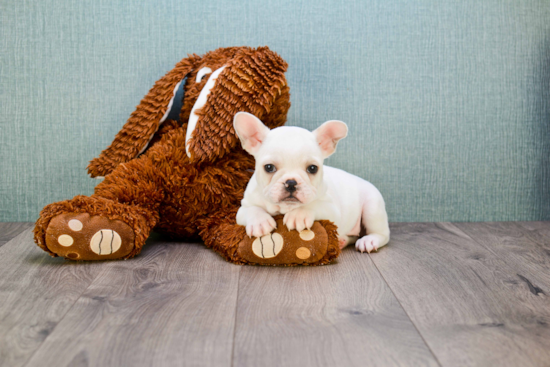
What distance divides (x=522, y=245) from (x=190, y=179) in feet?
3.62

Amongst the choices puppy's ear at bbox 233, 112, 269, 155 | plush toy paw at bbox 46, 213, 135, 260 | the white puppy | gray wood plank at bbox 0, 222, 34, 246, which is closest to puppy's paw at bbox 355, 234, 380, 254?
the white puppy

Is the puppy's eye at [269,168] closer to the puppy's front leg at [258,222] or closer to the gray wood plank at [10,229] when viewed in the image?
the puppy's front leg at [258,222]

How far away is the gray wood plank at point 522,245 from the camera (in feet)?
4.23

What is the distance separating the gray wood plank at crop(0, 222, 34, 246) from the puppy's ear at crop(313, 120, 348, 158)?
108cm

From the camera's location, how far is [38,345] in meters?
0.88

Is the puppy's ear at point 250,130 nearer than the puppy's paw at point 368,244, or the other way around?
the puppy's ear at point 250,130

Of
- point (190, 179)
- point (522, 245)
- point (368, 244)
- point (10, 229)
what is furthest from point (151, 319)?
point (522, 245)

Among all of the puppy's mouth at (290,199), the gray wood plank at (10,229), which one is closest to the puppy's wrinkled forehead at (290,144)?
the puppy's mouth at (290,199)

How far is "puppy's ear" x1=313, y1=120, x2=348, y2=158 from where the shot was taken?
1.35 m

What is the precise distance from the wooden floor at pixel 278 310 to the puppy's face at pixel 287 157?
0.22 meters

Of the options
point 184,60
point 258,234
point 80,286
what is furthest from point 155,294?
point 184,60

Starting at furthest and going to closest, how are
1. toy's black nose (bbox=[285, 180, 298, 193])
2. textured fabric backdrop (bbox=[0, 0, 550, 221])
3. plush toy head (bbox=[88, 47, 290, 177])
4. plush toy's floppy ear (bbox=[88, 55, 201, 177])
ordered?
textured fabric backdrop (bbox=[0, 0, 550, 221])
plush toy's floppy ear (bbox=[88, 55, 201, 177])
plush toy head (bbox=[88, 47, 290, 177])
toy's black nose (bbox=[285, 180, 298, 193])

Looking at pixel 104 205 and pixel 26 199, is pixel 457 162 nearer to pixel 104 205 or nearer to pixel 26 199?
pixel 104 205

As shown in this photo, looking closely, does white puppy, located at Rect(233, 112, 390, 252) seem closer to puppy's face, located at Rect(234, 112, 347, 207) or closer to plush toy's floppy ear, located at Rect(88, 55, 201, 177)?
puppy's face, located at Rect(234, 112, 347, 207)
